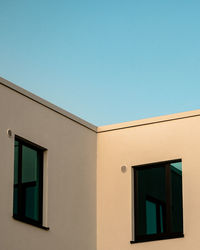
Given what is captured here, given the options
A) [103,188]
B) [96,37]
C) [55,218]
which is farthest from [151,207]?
[96,37]

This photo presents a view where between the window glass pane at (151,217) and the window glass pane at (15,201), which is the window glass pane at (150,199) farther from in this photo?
the window glass pane at (15,201)

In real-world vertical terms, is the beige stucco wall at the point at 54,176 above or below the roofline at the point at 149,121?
below

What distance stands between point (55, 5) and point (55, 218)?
648 cm

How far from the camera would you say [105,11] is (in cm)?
2136

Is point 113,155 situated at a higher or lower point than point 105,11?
lower

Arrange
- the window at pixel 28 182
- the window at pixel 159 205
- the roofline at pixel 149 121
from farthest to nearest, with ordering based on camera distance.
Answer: the roofline at pixel 149 121, the window at pixel 159 205, the window at pixel 28 182

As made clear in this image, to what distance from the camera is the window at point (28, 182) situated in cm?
1677

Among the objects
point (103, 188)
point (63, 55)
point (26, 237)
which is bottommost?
point (26, 237)

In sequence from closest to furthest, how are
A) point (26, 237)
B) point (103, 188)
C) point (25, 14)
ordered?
point (26, 237), point (103, 188), point (25, 14)

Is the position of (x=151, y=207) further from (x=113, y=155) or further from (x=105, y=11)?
(x=105, y=11)

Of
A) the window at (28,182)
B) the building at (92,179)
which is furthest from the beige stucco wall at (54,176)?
the window at (28,182)

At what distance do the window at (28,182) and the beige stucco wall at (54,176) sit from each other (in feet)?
0.40

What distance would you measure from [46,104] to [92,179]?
198 centimetres

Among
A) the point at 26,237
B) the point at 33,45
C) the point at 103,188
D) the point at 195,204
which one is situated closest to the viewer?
the point at 26,237
